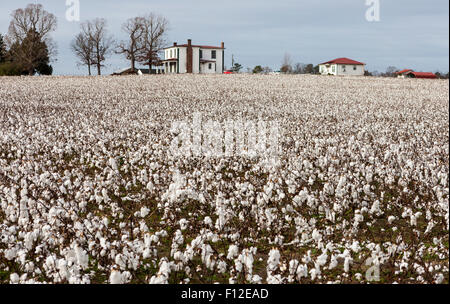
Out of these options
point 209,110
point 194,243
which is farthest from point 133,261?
point 209,110

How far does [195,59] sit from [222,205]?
276 feet

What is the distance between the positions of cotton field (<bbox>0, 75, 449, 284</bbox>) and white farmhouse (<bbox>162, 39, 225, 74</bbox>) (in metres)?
72.2

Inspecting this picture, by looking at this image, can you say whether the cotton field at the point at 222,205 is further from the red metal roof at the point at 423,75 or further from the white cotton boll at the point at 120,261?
the red metal roof at the point at 423,75

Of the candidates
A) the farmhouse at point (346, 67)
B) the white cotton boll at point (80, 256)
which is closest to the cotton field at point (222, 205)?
the white cotton boll at point (80, 256)

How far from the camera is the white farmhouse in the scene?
88750mm

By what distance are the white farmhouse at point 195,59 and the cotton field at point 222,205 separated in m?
72.2

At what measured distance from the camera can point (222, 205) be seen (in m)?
7.79

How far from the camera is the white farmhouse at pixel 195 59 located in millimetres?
88750

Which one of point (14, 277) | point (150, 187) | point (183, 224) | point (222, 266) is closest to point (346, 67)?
point (150, 187)

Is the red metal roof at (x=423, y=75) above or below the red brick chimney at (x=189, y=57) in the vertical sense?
below

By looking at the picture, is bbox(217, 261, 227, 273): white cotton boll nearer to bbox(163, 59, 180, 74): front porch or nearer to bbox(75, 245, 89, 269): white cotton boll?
bbox(75, 245, 89, 269): white cotton boll

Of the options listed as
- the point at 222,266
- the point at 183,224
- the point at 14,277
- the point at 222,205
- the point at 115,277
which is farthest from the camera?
the point at 222,205

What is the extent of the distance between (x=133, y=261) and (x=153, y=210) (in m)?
2.89

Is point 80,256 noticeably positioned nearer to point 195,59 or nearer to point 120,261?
point 120,261
